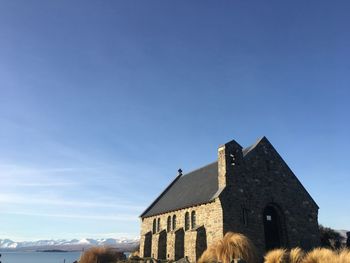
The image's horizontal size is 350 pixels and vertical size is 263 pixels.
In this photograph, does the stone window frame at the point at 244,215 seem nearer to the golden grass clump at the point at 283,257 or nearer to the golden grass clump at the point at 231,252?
the golden grass clump at the point at 231,252

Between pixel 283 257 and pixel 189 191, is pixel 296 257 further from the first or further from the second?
pixel 189 191

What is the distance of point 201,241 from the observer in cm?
2903

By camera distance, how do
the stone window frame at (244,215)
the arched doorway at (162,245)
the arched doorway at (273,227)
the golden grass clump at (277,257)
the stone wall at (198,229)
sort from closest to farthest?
1. the golden grass clump at (277,257)
2. the stone wall at (198,229)
3. the stone window frame at (244,215)
4. the arched doorway at (273,227)
5. the arched doorway at (162,245)

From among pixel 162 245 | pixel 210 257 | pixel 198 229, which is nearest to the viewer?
pixel 210 257

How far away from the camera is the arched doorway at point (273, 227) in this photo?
30266 millimetres

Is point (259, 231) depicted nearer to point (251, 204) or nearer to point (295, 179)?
point (251, 204)

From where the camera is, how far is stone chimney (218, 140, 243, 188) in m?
29.2

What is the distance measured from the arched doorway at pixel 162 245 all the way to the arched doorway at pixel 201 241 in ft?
25.9

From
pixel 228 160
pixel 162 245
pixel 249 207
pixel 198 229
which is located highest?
pixel 228 160

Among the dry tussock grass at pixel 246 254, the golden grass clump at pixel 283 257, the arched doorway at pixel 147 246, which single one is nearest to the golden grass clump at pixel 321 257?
the dry tussock grass at pixel 246 254

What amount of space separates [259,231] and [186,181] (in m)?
15.5

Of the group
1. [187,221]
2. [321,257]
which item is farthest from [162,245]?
[321,257]

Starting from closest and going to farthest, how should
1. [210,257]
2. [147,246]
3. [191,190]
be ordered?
1. [210,257]
2. [191,190]
3. [147,246]

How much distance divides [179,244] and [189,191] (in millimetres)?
6781
